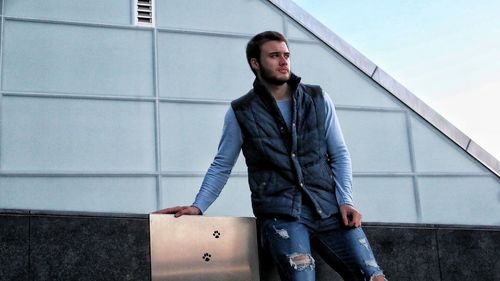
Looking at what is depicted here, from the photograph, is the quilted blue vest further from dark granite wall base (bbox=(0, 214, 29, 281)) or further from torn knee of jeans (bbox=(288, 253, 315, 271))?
dark granite wall base (bbox=(0, 214, 29, 281))

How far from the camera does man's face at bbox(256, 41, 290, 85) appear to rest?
3875 mm

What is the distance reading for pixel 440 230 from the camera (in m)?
6.21

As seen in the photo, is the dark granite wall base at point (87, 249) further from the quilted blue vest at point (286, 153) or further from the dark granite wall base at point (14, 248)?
the quilted blue vest at point (286, 153)

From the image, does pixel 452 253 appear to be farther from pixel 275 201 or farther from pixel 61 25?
pixel 61 25

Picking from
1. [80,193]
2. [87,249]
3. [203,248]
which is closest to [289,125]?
[203,248]

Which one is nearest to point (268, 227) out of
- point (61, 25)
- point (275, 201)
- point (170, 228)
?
point (275, 201)

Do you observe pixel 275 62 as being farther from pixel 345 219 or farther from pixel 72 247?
pixel 72 247

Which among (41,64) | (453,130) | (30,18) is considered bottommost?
(453,130)

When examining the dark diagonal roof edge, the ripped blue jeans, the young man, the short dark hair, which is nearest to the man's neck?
the young man

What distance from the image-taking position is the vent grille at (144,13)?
405 inches

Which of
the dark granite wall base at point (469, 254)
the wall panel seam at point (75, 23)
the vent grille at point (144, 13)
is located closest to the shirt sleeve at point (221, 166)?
the dark granite wall base at point (469, 254)

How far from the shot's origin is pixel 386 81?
11.1 meters

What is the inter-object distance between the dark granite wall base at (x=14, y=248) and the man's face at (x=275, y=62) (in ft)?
7.79

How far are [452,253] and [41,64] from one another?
5778 millimetres
